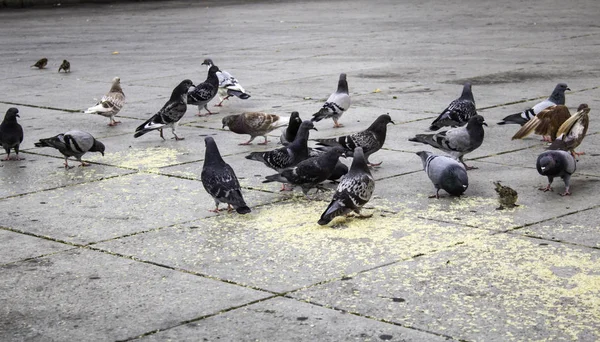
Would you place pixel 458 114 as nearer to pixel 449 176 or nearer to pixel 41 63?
pixel 449 176

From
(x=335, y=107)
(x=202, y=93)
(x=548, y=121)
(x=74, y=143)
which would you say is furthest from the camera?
(x=202, y=93)

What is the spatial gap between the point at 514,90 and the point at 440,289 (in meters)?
7.79

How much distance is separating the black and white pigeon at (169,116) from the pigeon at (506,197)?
4363 mm

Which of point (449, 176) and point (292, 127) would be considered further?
point (292, 127)

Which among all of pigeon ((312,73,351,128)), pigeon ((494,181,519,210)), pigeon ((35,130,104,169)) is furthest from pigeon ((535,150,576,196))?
pigeon ((35,130,104,169))

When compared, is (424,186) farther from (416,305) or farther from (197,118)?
(197,118)

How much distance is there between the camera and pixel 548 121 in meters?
9.51

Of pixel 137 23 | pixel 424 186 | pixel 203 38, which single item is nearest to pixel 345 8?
pixel 137 23

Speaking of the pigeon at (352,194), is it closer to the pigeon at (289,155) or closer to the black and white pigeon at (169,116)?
the pigeon at (289,155)

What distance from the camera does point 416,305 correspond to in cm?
546

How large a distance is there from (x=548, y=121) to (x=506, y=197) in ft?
7.82

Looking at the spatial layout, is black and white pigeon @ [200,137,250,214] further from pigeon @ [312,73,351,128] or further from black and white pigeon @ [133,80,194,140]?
pigeon @ [312,73,351,128]

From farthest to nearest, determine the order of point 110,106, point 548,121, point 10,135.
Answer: point 110,106, point 10,135, point 548,121

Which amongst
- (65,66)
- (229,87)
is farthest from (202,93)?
(65,66)
